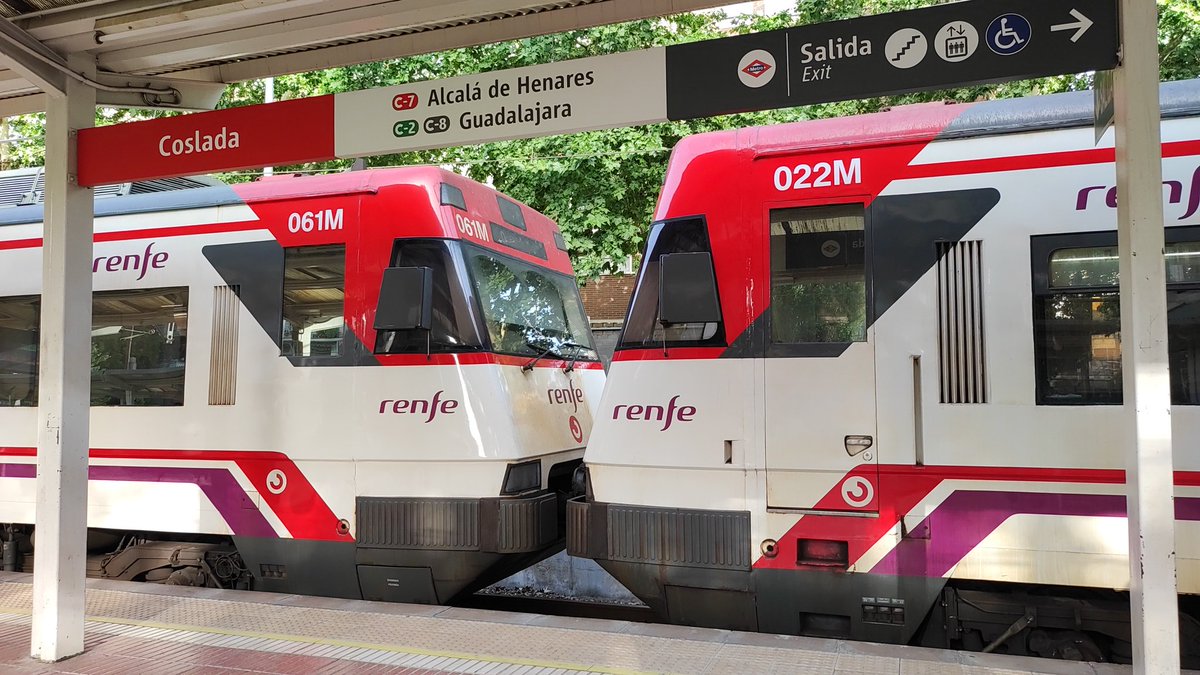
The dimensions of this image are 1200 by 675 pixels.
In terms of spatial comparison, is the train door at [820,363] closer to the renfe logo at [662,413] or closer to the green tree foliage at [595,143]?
the renfe logo at [662,413]

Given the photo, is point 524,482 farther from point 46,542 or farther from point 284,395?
point 46,542

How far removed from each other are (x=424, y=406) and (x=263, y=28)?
2374mm

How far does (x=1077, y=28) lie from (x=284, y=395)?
4.94 m

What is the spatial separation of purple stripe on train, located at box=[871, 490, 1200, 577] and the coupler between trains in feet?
0.25

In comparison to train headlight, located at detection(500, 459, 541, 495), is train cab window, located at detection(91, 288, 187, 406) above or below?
above

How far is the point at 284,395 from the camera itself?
591 cm

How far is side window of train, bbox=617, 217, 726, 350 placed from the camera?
193 inches

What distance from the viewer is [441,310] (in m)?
5.71

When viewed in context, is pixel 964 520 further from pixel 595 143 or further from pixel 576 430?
pixel 595 143

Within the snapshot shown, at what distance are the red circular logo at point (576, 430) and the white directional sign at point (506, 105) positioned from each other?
3.08 meters

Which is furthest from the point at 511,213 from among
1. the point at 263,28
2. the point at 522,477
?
the point at 263,28

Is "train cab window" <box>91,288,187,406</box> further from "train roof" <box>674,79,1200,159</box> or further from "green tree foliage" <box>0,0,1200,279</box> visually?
"green tree foliage" <box>0,0,1200,279</box>

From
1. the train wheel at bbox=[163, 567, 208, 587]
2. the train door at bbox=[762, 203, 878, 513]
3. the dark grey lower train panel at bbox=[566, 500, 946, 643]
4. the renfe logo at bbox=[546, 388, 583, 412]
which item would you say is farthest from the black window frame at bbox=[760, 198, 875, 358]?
the train wheel at bbox=[163, 567, 208, 587]

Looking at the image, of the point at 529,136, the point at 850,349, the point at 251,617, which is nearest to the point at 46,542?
the point at 251,617
